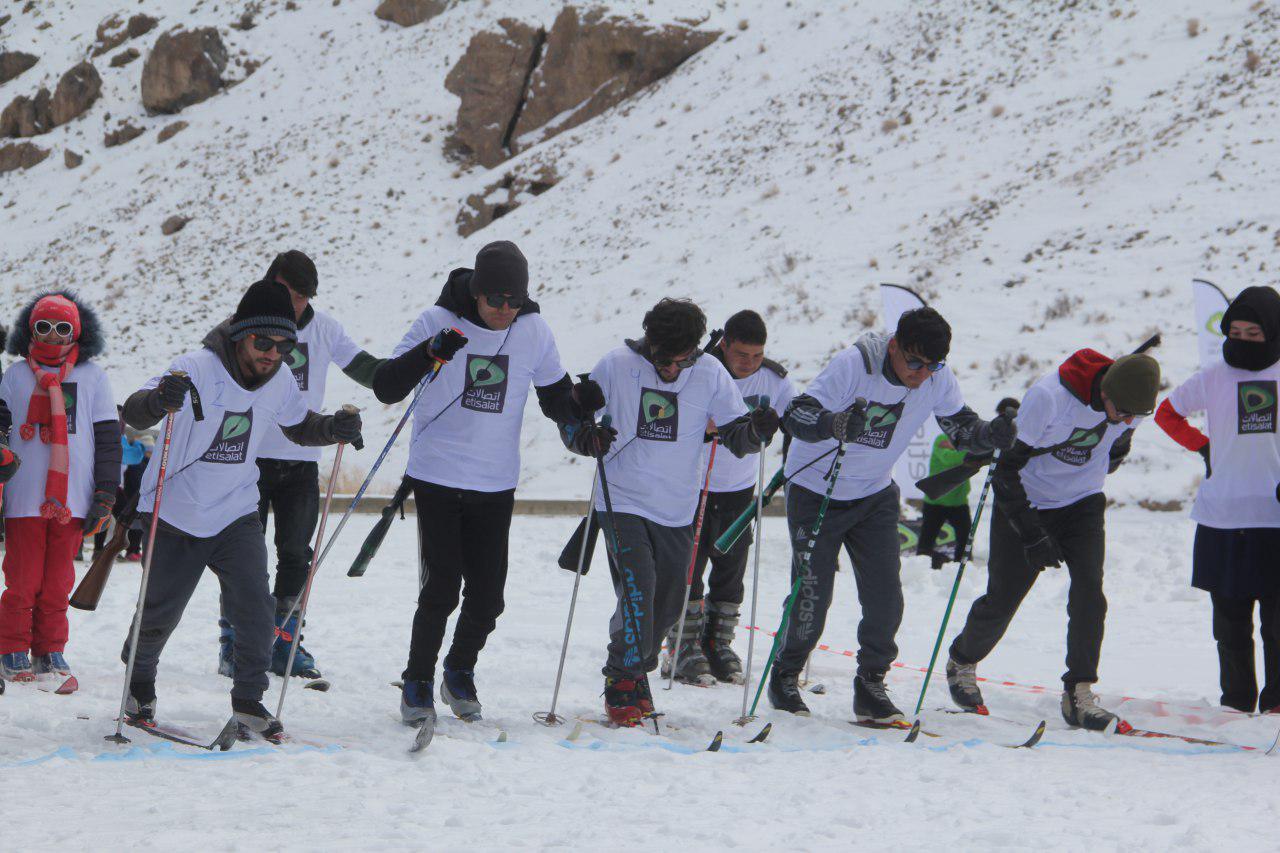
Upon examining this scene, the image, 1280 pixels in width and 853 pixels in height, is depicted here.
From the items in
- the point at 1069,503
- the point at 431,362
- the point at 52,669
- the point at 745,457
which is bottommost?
the point at 52,669

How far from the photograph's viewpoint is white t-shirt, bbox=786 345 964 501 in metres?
5.61

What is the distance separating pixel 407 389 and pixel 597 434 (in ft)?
2.71

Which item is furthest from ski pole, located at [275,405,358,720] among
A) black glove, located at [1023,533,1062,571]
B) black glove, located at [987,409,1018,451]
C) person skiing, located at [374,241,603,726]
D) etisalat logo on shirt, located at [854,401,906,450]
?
black glove, located at [1023,533,1062,571]

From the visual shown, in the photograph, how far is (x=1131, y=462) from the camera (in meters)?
12.7

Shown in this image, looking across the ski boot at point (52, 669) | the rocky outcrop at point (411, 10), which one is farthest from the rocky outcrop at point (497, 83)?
the ski boot at point (52, 669)

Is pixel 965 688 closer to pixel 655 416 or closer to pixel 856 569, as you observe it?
pixel 856 569

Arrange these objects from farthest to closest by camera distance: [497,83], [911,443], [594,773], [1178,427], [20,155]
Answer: [20,155] < [497,83] < [911,443] < [1178,427] < [594,773]

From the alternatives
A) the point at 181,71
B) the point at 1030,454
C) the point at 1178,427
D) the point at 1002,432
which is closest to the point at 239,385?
the point at 1002,432

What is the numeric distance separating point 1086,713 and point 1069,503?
1.00 meters

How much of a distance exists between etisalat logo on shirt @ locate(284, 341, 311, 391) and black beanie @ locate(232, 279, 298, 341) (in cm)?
122

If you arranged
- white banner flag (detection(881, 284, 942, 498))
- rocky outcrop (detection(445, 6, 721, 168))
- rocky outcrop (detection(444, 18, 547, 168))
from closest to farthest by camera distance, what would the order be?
white banner flag (detection(881, 284, 942, 498)) < rocky outcrop (detection(445, 6, 721, 168)) < rocky outcrop (detection(444, 18, 547, 168))

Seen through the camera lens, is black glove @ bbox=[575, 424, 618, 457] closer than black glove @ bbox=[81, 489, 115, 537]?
Yes

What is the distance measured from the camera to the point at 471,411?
5.11m

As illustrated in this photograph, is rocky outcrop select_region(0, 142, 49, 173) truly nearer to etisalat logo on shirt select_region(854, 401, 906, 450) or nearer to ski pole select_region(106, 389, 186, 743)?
ski pole select_region(106, 389, 186, 743)
